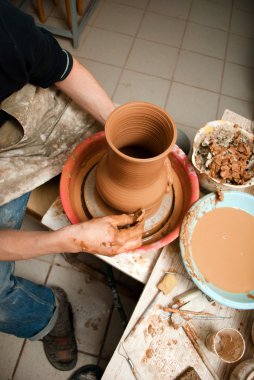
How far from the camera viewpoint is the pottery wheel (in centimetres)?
93

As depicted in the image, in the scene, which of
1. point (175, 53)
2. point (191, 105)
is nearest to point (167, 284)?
point (191, 105)

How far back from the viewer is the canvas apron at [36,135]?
1001mm

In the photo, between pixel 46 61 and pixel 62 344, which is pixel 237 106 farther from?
pixel 62 344

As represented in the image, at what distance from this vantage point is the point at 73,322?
143 centimetres

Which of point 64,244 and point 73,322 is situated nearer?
point 64,244

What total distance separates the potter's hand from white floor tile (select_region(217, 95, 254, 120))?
1578mm

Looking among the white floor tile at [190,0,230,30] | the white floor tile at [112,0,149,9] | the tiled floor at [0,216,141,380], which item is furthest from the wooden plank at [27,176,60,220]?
the white floor tile at [190,0,230,30]

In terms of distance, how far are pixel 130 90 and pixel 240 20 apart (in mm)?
1269

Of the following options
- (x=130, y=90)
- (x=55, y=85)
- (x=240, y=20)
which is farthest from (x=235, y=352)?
(x=240, y=20)

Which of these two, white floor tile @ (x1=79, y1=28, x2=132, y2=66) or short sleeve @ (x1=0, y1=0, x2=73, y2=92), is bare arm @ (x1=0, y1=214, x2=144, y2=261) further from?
white floor tile @ (x1=79, y1=28, x2=132, y2=66)

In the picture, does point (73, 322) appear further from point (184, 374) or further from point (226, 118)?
point (226, 118)

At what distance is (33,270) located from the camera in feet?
5.00

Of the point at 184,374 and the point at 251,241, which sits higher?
the point at 251,241

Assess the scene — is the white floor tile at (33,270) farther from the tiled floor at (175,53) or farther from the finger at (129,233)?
the finger at (129,233)
